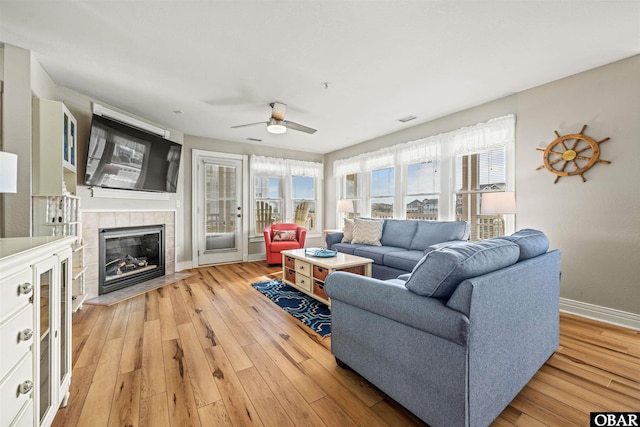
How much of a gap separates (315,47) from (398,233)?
9.36 ft

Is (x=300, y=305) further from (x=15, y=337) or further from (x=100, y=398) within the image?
(x=15, y=337)

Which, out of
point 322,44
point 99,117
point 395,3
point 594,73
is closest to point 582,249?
point 594,73

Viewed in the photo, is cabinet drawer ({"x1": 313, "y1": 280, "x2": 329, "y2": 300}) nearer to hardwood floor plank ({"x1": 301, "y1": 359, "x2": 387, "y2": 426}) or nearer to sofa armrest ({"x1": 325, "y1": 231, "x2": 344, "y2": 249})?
Result: hardwood floor plank ({"x1": 301, "y1": 359, "x2": 387, "y2": 426})

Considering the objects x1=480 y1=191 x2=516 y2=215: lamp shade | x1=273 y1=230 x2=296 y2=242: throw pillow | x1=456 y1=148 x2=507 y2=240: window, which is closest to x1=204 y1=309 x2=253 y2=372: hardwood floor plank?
x1=273 y1=230 x2=296 y2=242: throw pillow

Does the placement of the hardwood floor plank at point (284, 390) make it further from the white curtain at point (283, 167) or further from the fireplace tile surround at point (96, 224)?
the white curtain at point (283, 167)

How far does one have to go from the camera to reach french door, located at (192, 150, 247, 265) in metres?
4.95

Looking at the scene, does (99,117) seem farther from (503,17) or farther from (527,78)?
(527,78)

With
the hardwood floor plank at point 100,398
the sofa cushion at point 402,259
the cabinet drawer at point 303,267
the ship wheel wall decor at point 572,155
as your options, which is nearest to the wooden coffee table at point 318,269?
the cabinet drawer at point 303,267

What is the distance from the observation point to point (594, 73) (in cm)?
262

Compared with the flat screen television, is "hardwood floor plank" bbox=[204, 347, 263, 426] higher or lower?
lower

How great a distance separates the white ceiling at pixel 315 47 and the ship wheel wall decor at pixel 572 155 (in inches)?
26.8

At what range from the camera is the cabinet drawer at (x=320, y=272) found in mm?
2896

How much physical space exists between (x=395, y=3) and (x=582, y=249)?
2.96 m

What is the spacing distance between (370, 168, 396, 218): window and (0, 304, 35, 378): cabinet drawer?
181 inches
